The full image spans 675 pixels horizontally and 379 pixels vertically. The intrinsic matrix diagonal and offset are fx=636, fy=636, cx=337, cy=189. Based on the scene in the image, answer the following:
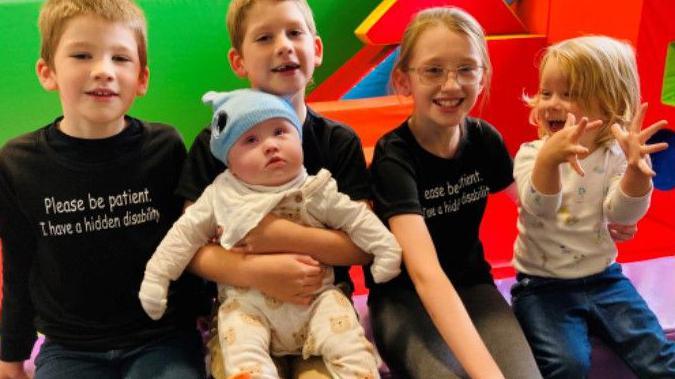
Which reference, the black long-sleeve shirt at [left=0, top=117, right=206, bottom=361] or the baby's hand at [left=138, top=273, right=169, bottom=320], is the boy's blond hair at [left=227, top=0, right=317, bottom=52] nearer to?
the black long-sleeve shirt at [left=0, top=117, right=206, bottom=361]

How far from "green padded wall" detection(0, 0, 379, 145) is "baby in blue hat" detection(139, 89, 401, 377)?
206cm

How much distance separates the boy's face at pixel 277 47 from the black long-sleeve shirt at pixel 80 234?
0.93ft

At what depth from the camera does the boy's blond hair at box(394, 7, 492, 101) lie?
57.0 inches

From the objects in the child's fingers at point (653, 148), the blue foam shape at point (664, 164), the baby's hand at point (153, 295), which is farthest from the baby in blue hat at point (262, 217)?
the blue foam shape at point (664, 164)

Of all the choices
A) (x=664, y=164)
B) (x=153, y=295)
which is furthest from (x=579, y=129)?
(x=664, y=164)

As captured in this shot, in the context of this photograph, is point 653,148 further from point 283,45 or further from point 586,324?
point 283,45

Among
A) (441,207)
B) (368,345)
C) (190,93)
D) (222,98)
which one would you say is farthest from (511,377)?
(190,93)

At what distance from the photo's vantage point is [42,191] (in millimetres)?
1345

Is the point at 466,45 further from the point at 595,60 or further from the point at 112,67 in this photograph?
the point at 112,67

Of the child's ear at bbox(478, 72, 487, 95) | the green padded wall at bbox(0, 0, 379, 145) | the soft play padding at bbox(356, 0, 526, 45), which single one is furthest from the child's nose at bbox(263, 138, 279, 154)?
the green padded wall at bbox(0, 0, 379, 145)

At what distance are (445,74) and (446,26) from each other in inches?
4.3

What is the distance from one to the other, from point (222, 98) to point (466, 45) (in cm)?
56

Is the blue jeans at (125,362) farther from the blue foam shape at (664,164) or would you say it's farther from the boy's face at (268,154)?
the blue foam shape at (664,164)

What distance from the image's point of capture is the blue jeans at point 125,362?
130 centimetres
